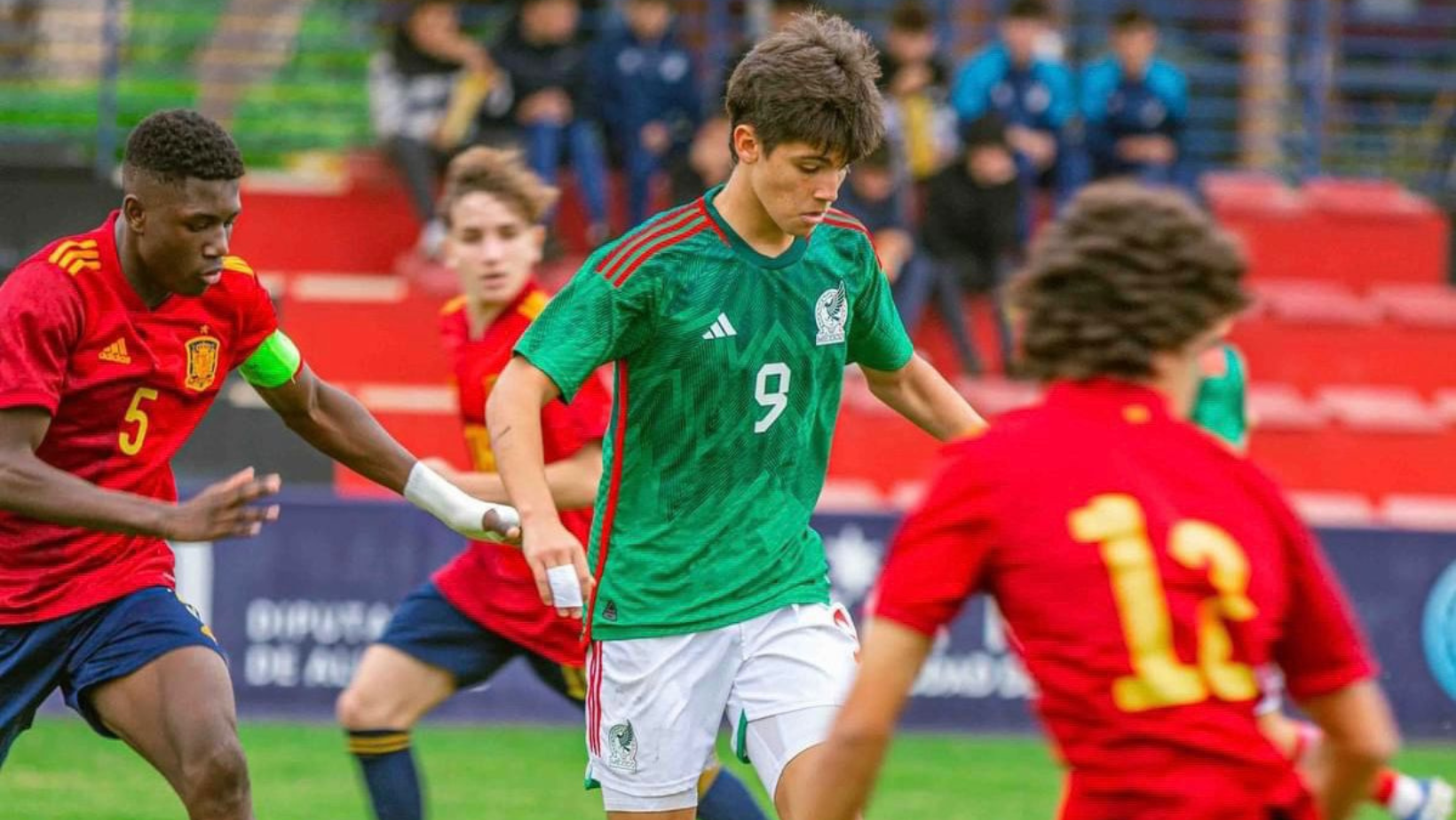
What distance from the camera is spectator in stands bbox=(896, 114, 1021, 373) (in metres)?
12.7

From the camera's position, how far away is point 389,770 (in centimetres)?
624

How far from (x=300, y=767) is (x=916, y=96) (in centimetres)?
637

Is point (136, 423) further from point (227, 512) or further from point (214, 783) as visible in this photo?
point (214, 783)

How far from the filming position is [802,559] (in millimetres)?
4887

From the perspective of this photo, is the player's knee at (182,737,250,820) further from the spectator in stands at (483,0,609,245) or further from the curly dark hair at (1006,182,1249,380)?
the spectator in stands at (483,0,609,245)

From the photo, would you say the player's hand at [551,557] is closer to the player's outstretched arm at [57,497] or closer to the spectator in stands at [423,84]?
the player's outstretched arm at [57,497]

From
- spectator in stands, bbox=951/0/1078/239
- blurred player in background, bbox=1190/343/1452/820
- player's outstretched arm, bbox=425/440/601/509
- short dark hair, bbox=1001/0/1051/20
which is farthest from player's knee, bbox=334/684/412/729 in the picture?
short dark hair, bbox=1001/0/1051/20

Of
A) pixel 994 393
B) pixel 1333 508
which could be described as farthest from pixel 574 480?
pixel 994 393

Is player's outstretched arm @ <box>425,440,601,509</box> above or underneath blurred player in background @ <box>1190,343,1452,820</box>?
above

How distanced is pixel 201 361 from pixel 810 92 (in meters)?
1.74

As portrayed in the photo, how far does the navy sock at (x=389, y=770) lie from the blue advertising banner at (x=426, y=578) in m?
3.37

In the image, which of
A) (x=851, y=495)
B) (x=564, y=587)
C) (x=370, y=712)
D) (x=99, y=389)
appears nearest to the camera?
(x=564, y=587)

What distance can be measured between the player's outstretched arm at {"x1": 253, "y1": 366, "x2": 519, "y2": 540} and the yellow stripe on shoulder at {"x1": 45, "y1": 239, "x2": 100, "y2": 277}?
63 centimetres

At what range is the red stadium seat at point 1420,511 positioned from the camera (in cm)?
1009
